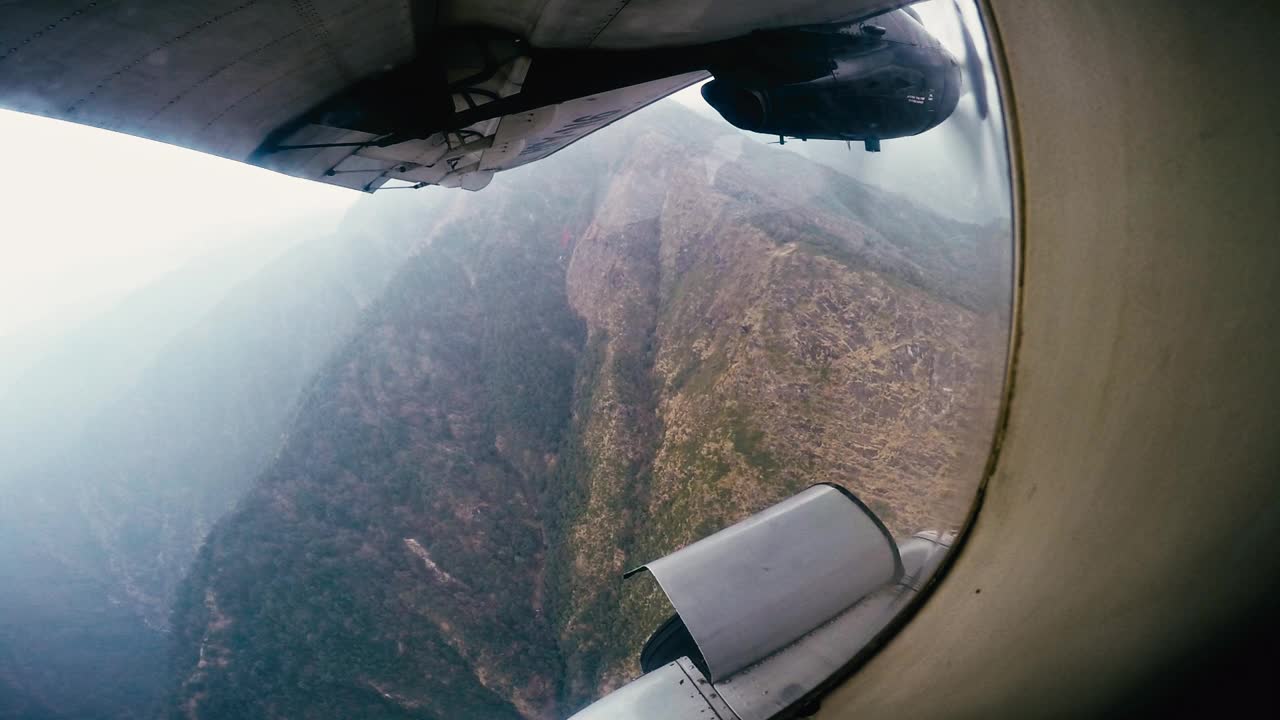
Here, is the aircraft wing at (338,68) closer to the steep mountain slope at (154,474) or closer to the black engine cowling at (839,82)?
the black engine cowling at (839,82)

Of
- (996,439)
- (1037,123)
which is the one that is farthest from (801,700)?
(1037,123)

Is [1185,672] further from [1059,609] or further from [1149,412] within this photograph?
[1149,412]

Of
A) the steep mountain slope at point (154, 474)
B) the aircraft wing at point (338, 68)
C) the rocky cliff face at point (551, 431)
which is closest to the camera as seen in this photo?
the aircraft wing at point (338, 68)

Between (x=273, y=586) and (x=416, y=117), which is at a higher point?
(x=416, y=117)

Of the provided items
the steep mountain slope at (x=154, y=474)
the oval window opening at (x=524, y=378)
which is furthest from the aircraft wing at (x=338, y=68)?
the steep mountain slope at (x=154, y=474)

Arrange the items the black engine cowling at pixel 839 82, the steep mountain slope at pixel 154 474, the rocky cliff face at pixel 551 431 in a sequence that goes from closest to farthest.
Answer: the black engine cowling at pixel 839 82 → the rocky cliff face at pixel 551 431 → the steep mountain slope at pixel 154 474
